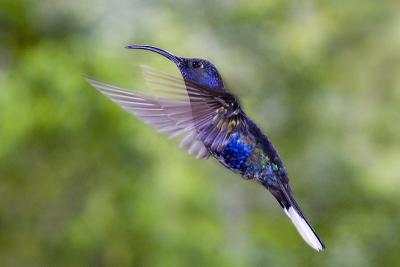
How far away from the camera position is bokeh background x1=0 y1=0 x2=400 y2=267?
3.92 m

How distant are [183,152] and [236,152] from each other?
166cm

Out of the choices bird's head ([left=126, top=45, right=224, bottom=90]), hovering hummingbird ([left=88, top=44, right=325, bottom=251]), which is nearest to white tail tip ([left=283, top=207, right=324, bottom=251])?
hovering hummingbird ([left=88, top=44, right=325, bottom=251])

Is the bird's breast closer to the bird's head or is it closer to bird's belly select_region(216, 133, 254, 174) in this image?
bird's belly select_region(216, 133, 254, 174)

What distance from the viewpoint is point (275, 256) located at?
536 cm

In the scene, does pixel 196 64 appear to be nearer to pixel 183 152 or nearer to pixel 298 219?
pixel 298 219

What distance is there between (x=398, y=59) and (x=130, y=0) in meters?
3.66

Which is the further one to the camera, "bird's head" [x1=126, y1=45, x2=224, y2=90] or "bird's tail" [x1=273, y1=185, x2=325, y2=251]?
"bird's head" [x1=126, y1=45, x2=224, y2=90]

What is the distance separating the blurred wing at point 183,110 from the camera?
1.33 meters

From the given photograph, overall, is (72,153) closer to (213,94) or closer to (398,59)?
(213,94)

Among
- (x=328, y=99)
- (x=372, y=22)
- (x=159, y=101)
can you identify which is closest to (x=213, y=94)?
(x=159, y=101)

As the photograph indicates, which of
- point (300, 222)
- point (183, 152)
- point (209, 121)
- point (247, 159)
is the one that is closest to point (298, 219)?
point (300, 222)

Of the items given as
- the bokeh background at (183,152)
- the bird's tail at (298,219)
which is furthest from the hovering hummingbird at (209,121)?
the bokeh background at (183,152)

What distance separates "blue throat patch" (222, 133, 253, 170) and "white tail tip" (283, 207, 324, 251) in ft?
0.45

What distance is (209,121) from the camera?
4.58 feet
